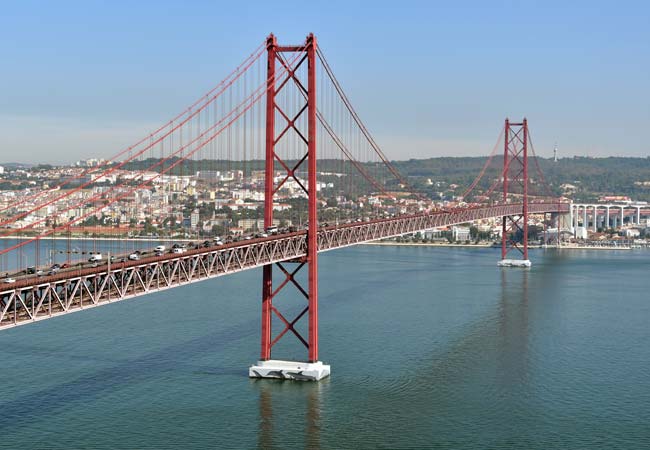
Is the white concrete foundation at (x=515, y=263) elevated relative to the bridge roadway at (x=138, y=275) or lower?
lower

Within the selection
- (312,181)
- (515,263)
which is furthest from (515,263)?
(312,181)

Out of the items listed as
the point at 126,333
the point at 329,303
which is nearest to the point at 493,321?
the point at 329,303

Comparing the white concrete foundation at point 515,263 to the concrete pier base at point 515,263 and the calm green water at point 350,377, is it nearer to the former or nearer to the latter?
the concrete pier base at point 515,263

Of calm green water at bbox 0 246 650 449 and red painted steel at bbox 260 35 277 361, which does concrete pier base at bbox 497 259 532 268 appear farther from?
red painted steel at bbox 260 35 277 361

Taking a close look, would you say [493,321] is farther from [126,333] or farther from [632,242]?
[632,242]

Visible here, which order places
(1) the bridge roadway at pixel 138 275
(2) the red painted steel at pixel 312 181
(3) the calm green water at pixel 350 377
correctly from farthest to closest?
(2) the red painted steel at pixel 312 181, (3) the calm green water at pixel 350 377, (1) the bridge roadway at pixel 138 275

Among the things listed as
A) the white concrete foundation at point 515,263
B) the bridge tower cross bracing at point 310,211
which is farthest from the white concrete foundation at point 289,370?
the white concrete foundation at point 515,263

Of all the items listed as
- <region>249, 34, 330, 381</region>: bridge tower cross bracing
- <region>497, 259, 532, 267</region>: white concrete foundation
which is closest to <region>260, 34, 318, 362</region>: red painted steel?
<region>249, 34, 330, 381</region>: bridge tower cross bracing
